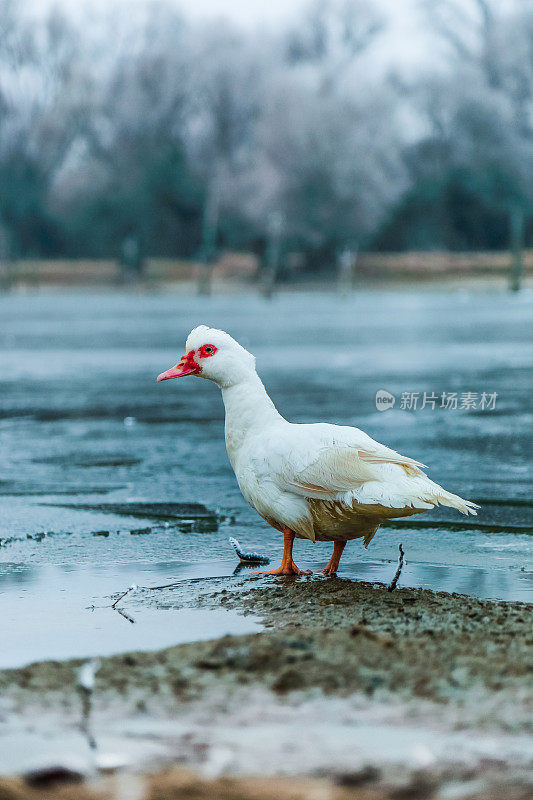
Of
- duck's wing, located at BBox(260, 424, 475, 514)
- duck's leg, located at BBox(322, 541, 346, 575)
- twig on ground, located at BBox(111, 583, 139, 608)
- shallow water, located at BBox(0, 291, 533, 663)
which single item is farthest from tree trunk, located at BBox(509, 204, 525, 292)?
twig on ground, located at BBox(111, 583, 139, 608)

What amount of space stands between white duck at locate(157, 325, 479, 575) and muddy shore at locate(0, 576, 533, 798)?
1.62 feet

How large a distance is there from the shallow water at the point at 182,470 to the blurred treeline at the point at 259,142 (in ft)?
110

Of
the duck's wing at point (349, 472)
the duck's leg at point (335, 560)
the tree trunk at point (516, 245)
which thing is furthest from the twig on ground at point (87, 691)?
the tree trunk at point (516, 245)

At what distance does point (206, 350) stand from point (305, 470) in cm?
83

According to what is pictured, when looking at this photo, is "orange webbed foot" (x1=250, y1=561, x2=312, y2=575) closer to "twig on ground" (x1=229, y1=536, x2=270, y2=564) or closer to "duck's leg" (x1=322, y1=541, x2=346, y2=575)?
"duck's leg" (x1=322, y1=541, x2=346, y2=575)

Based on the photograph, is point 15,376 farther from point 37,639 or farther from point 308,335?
point 37,639

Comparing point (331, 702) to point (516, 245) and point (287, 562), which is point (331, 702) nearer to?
point (287, 562)

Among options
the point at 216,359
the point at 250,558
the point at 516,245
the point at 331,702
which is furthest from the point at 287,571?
the point at 516,245

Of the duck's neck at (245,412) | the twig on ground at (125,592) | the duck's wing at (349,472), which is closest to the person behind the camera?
the duck's wing at (349,472)

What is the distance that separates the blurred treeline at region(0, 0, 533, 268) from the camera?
53062mm

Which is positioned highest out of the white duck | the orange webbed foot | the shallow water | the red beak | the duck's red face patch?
the duck's red face patch

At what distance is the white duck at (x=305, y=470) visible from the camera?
452 centimetres

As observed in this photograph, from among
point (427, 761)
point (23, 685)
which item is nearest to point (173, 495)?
point (23, 685)

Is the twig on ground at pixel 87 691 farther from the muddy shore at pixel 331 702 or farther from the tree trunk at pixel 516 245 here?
the tree trunk at pixel 516 245
